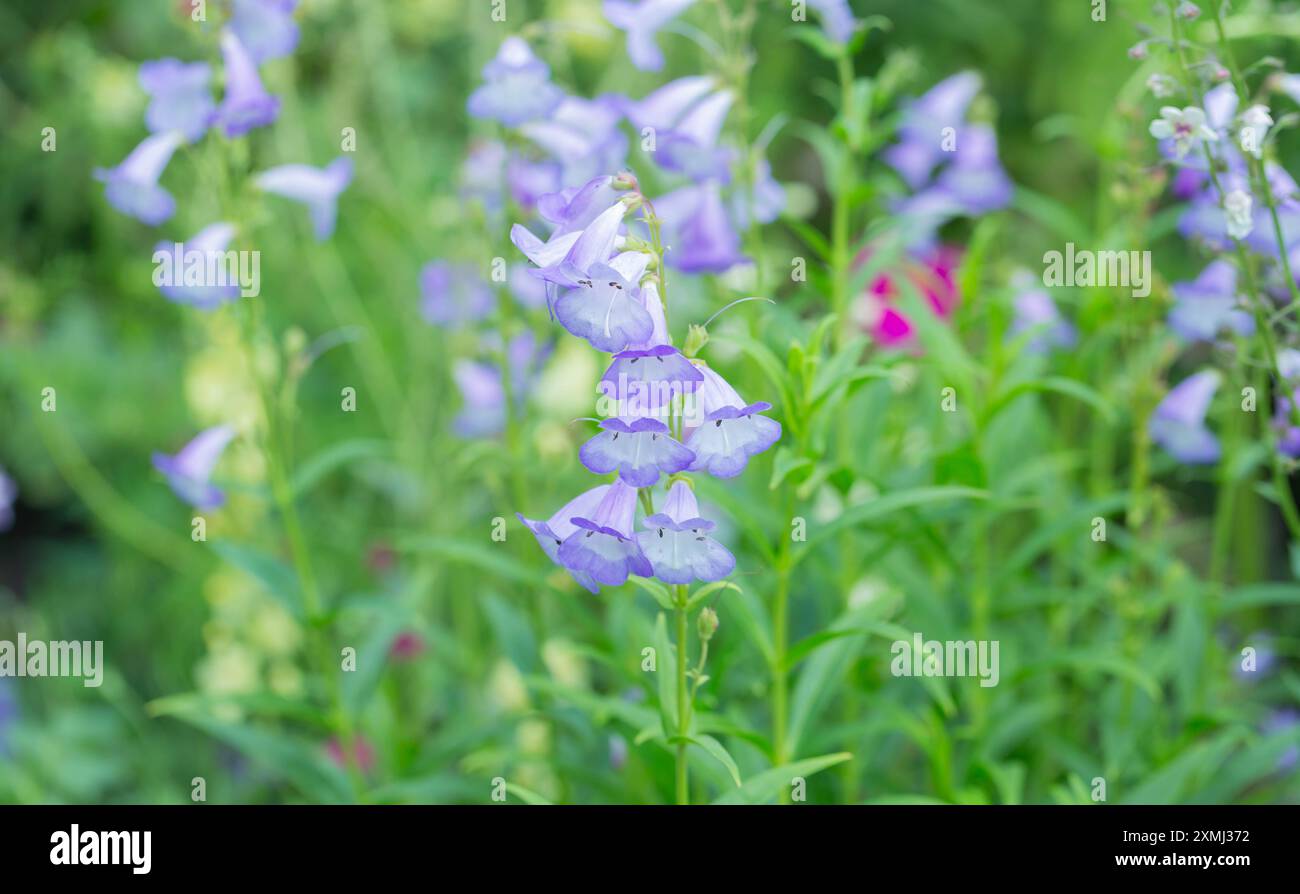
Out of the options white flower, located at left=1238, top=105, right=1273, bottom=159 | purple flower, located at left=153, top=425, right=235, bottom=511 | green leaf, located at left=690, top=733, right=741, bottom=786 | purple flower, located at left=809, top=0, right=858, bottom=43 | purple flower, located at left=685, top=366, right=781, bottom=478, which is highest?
purple flower, located at left=809, top=0, right=858, bottom=43

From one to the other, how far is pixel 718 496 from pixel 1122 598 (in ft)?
3.08

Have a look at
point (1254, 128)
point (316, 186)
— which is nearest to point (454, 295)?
point (316, 186)

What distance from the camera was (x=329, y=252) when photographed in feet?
13.3

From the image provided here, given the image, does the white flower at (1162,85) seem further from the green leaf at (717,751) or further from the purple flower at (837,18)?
the green leaf at (717,751)

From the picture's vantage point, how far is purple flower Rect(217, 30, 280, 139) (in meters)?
2.18

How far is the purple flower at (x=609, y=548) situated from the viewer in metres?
1.46

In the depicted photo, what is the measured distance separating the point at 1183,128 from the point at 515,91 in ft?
3.68

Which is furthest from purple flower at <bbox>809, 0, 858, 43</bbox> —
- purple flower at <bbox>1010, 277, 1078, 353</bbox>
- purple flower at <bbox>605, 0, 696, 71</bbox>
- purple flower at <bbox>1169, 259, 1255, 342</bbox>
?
purple flower at <bbox>1169, 259, 1255, 342</bbox>

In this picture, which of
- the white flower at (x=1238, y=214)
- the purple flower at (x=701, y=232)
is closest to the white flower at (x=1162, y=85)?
the white flower at (x=1238, y=214)

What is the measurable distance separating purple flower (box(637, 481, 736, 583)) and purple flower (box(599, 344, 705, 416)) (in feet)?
0.46

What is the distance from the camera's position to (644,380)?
4.62 ft

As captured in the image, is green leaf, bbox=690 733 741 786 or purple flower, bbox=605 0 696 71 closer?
green leaf, bbox=690 733 741 786

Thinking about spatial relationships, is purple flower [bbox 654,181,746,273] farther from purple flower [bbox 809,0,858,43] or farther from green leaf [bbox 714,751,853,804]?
green leaf [bbox 714,751,853,804]
